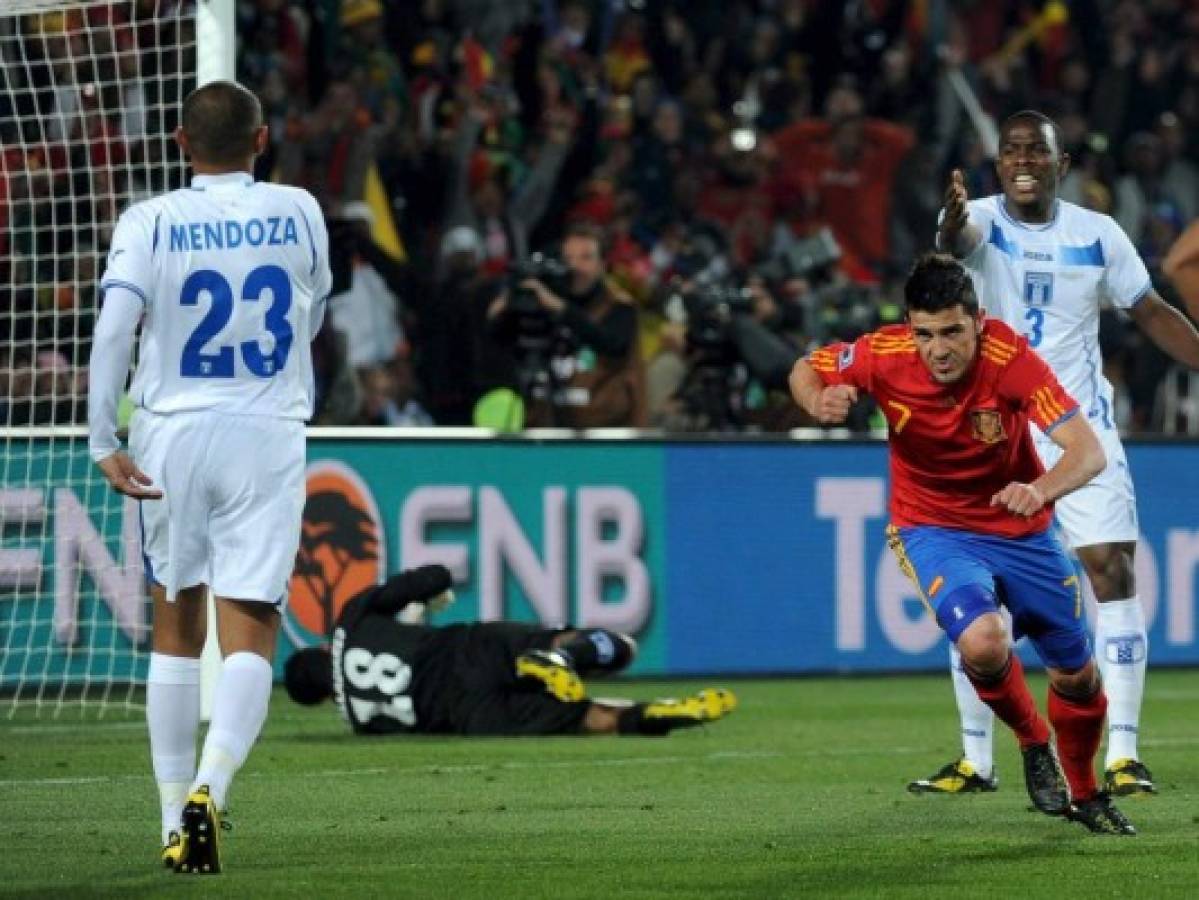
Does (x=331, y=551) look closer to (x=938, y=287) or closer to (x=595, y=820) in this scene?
(x=595, y=820)

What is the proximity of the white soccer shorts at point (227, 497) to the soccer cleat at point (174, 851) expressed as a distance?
685 millimetres

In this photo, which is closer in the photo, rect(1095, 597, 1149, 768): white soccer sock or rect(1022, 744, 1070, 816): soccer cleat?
rect(1022, 744, 1070, 816): soccer cleat

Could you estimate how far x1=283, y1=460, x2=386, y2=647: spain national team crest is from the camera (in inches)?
556

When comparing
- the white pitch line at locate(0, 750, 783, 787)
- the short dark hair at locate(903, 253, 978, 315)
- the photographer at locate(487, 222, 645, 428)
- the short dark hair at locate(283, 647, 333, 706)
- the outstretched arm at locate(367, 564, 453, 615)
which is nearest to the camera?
the short dark hair at locate(903, 253, 978, 315)

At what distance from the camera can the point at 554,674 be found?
11.5m

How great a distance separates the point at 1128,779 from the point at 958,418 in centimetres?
184

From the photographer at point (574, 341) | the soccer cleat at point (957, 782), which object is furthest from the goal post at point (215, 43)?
the soccer cleat at point (957, 782)

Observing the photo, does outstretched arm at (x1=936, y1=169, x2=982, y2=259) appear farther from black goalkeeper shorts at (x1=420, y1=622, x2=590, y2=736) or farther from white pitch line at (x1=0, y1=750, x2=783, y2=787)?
black goalkeeper shorts at (x1=420, y1=622, x2=590, y2=736)

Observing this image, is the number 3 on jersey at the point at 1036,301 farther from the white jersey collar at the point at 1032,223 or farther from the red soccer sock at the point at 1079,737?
the red soccer sock at the point at 1079,737

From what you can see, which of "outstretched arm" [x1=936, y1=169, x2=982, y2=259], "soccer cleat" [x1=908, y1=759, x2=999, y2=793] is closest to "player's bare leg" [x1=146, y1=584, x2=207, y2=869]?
"outstretched arm" [x1=936, y1=169, x2=982, y2=259]

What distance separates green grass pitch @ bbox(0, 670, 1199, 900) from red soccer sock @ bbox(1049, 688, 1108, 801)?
184mm

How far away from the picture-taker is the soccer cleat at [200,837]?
23.2 feet

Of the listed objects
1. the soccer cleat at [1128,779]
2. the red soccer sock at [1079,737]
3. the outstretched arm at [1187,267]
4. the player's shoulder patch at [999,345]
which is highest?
the outstretched arm at [1187,267]

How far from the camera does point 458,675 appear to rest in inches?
459
